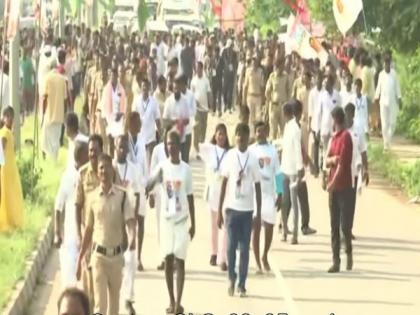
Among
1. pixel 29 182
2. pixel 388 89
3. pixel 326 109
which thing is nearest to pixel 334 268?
pixel 29 182

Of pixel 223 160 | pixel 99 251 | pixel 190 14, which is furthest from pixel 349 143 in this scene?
pixel 190 14

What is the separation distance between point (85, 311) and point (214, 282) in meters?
8.33

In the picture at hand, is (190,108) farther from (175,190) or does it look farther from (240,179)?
(175,190)

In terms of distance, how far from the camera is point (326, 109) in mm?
21469

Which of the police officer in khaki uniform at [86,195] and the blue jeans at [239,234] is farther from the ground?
the police officer in khaki uniform at [86,195]

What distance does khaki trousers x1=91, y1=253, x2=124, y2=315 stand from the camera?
10.8m

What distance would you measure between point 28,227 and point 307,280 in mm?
3350

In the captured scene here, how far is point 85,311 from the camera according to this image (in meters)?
6.22

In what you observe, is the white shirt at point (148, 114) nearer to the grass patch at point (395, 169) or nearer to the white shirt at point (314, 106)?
the white shirt at point (314, 106)

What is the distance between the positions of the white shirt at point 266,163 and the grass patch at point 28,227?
2.42 m

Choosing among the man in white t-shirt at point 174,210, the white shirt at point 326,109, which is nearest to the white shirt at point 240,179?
the man in white t-shirt at point 174,210

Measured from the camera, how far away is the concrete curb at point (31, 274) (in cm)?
1284

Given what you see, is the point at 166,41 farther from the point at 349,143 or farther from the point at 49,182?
the point at 349,143

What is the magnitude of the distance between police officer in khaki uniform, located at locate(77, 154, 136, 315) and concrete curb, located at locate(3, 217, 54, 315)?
1.60 metres
